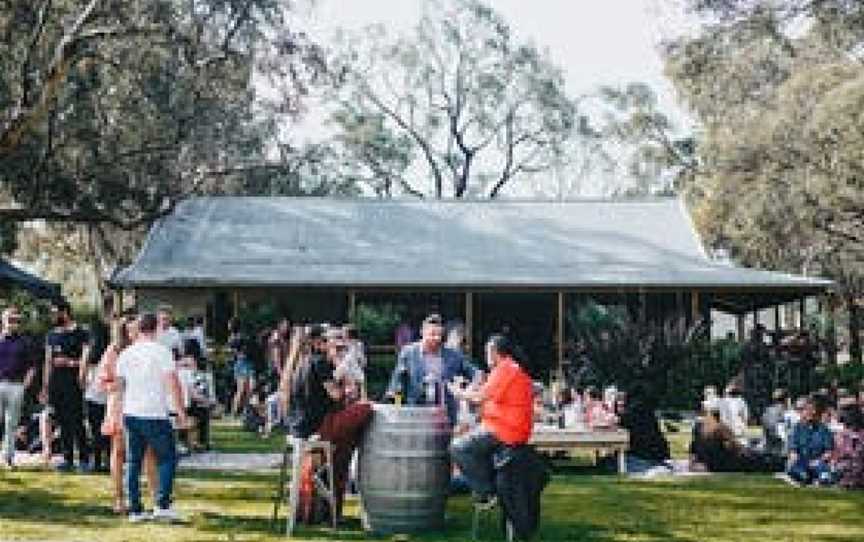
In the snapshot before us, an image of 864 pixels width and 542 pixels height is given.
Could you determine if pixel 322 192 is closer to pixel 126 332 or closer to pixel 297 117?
pixel 297 117

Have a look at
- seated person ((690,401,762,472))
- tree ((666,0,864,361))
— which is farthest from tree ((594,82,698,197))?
seated person ((690,401,762,472))

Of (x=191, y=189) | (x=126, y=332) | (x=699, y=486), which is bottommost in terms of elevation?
(x=699, y=486)

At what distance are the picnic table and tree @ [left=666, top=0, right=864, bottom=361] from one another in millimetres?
5679

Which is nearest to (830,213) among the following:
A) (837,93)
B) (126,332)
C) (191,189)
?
(837,93)

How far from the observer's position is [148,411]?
10000 mm

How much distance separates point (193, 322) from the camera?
2422 centimetres

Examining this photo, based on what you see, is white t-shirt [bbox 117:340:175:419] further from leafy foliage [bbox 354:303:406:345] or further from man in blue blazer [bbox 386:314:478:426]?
leafy foliage [bbox 354:303:406:345]

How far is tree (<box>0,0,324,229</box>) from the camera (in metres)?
21.2

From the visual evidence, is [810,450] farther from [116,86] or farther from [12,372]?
[116,86]

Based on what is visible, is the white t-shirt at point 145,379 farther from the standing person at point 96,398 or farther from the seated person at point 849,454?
the seated person at point 849,454

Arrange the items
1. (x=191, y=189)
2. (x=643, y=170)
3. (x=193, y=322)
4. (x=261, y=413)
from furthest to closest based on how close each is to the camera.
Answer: (x=643, y=170) → (x=191, y=189) → (x=193, y=322) → (x=261, y=413)

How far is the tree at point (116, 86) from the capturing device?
2120 cm

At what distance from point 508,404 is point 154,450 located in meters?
2.67

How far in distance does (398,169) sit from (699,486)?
136 feet
